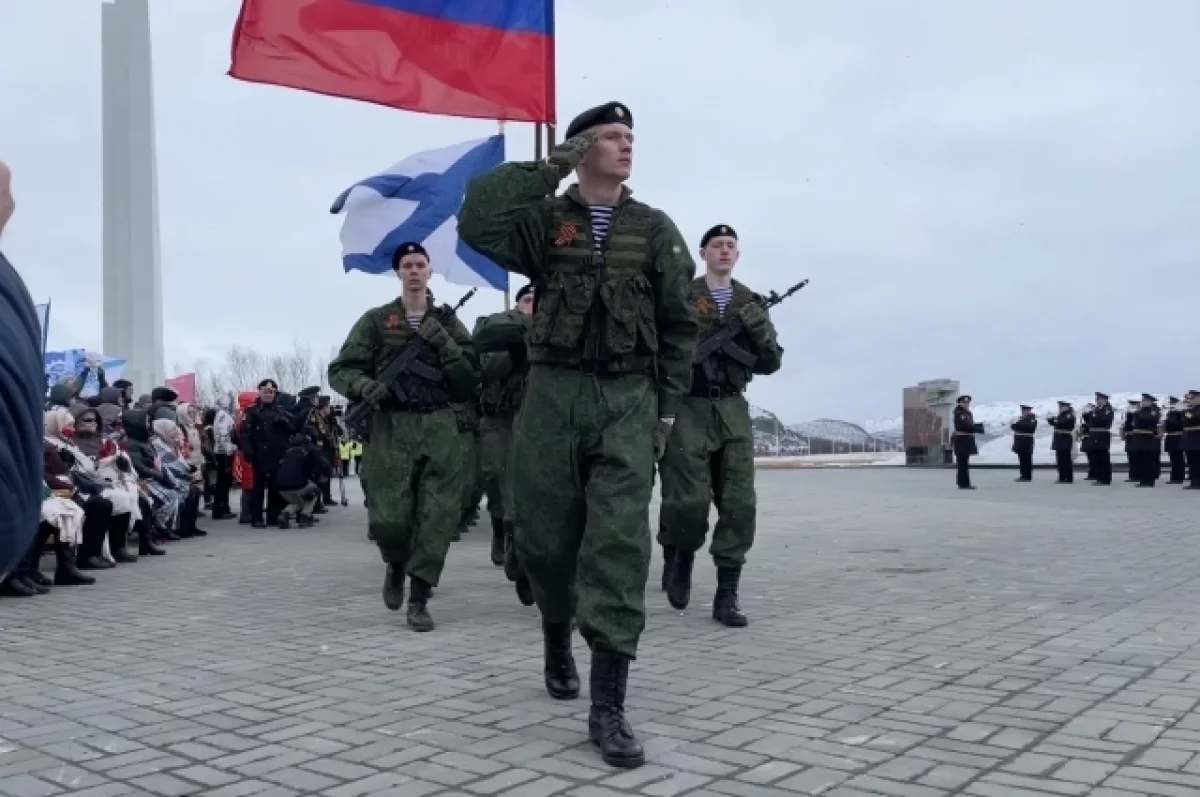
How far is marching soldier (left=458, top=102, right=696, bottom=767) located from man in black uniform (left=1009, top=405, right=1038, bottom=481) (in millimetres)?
21807

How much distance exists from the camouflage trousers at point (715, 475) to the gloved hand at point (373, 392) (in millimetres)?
1770

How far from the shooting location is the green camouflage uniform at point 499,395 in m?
6.44

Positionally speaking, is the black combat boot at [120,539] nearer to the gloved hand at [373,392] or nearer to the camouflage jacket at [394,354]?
the camouflage jacket at [394,354]

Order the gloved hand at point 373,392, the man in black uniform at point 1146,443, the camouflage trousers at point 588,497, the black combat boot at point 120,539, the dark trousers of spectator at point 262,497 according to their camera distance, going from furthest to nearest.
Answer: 1. the man in black uniform at point 1146,443
2. the dark trousers of spectator at point 262,497
3. the black combat boot at point 120,539
4. the gloved hand at point 373,392
5. the camouflage trousers at point 588,497

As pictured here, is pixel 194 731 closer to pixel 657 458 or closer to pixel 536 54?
pixel 657 458

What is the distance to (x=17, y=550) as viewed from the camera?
142cm

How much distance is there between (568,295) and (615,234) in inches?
13.2

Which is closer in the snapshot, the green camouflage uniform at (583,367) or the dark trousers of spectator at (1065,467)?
the green camouflage uniform at (583,367)

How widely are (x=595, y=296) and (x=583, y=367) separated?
29 centimetres

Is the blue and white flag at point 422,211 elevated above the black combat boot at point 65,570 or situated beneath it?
elevated above

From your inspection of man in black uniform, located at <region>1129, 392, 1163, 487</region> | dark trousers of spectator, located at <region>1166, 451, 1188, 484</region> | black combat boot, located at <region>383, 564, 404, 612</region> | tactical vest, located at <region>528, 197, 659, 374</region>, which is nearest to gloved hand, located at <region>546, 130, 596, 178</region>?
tactical vest, located at <region>528, 197, 659, 374</region>

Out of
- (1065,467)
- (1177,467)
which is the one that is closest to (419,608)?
(1177,467)

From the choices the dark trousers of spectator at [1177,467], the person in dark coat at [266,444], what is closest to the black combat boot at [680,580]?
the person in dark coat at [266,444]

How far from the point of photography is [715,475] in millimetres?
7105
